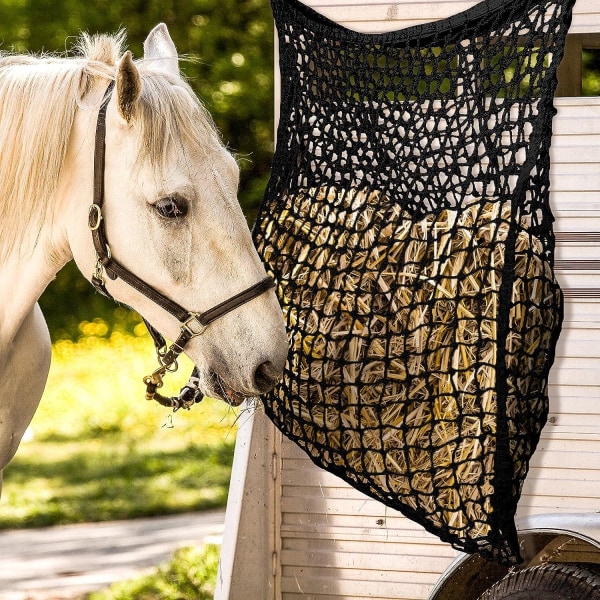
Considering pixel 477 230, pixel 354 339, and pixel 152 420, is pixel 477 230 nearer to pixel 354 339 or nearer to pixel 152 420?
pixel 354 339

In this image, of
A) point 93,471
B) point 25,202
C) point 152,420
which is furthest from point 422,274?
point 152,420

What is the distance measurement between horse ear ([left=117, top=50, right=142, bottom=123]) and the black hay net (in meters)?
0.53

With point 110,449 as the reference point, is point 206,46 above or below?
above

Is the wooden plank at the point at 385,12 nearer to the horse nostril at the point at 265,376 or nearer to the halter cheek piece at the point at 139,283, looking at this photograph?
the halter cheek piece at the point at 139,283

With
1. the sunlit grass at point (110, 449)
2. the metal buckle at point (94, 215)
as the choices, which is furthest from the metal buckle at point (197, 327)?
the sunlit grass at point (110, 449)

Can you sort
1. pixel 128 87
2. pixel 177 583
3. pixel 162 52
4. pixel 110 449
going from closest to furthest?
pixel 128 87, pixel 162 52, pixel 177 583, pixel 110 449

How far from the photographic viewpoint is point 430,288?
200cm

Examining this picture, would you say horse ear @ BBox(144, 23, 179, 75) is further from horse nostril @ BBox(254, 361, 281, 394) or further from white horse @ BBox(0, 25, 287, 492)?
horse nostril @ BBox(254, 361, 281, 394)

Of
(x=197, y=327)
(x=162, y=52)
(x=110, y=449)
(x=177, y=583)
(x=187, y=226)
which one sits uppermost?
(x=162, y=52)

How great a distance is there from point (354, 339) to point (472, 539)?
50 cm

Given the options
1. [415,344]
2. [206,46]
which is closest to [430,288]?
[415,344]

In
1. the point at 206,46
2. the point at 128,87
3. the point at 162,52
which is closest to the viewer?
the point at 128,87

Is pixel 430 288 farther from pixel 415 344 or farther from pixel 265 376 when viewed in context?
pixel 265 376

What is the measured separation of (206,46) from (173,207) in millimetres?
7483
